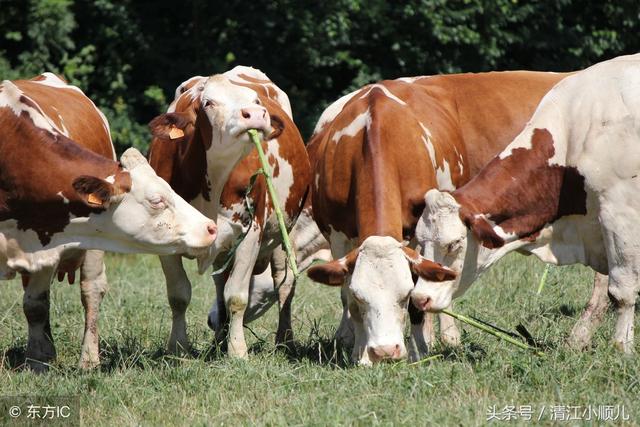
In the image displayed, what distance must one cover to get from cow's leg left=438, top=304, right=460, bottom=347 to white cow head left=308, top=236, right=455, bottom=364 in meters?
1.72

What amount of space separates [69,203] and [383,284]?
6.76 ft

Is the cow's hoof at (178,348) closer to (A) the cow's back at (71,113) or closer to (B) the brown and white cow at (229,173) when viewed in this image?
(B) the brown and white cow at (229,173)

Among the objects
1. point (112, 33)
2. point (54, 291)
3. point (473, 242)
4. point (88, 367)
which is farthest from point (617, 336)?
point (112, 33)

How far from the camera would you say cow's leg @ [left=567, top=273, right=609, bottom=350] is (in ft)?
25.9

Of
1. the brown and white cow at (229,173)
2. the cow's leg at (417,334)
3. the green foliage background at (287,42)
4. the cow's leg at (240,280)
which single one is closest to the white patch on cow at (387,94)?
the brown and white cow at (229,173)

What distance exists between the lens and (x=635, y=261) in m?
7.69

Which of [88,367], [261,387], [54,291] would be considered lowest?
[54,291]

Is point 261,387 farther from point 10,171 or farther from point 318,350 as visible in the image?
point 10,171

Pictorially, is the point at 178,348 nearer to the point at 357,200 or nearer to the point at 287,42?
the point at 357,200

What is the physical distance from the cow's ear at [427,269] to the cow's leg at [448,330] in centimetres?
166

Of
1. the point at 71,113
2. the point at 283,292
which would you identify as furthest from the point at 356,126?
the point at 71,113

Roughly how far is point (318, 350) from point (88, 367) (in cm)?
163

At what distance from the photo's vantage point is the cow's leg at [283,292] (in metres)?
9.13

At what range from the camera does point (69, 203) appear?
7547 millimetres
